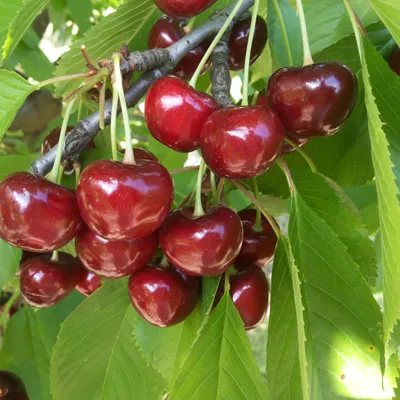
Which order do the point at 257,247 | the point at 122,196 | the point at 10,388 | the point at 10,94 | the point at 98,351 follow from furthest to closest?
the point at 10,388 < the point at 98,351 < the point at 257,247 < the point at 10,94 < the point at 122,196

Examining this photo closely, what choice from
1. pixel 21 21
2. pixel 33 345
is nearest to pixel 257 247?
pixel 21 21

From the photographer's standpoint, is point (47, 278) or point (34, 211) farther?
point (47, 278)

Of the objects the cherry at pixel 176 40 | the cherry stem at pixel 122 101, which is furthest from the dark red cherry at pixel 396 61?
the cherry stem at pixel 122 101

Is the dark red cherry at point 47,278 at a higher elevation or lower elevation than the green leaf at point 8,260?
lower

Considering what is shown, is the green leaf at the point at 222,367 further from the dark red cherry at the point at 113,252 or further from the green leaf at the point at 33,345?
the green leaf at the point at 33,345

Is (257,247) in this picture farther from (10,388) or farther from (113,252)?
(10,388)

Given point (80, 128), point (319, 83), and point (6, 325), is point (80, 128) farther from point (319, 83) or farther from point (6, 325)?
point (6, 325)

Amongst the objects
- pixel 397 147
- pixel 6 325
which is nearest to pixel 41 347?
pixel 6 325

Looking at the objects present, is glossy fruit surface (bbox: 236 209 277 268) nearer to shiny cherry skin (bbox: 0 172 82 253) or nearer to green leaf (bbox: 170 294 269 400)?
green leaf (bbox: 170 294 269 400)
